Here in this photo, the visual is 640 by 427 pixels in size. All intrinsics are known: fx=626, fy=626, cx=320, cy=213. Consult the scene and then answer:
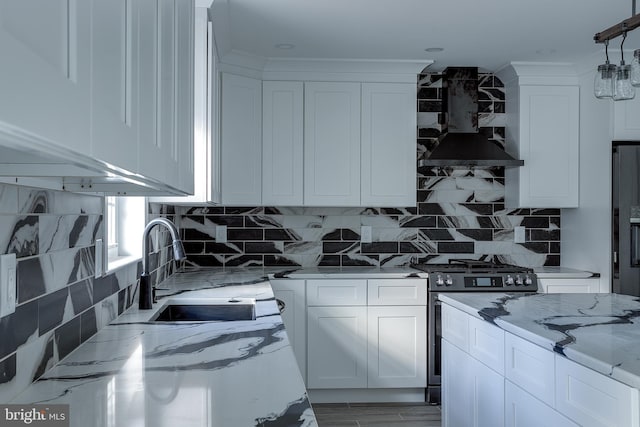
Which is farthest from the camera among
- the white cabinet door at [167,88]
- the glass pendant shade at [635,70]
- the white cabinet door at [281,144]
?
the white cabinet door at [281,144]

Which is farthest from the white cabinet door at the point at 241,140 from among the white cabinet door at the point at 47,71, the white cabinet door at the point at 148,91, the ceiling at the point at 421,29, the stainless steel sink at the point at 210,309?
the white cabinet door at the point at 47,71

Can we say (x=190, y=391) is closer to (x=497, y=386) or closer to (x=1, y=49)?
(x=1, y=49)

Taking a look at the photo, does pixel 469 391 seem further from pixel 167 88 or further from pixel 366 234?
pixel 366 234

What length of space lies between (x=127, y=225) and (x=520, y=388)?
1.90 metres

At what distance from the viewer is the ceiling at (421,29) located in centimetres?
337

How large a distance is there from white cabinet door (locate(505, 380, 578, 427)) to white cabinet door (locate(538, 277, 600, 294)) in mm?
2164

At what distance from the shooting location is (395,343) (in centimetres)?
436

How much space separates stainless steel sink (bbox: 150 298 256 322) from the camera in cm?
289

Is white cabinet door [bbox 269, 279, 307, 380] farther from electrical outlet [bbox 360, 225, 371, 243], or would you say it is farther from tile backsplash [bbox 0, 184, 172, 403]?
tile backsplash [bbox 0, 184, 172, 403]

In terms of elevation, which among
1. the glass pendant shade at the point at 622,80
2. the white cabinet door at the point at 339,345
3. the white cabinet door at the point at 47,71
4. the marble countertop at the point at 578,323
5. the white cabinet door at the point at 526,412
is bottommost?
the white cabinet door at the point at 339,345

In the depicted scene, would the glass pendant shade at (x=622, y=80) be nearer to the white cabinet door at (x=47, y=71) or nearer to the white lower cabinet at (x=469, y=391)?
the white lower cabinet at (x=469, y=391)

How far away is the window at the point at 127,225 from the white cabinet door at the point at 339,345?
65.4 inches

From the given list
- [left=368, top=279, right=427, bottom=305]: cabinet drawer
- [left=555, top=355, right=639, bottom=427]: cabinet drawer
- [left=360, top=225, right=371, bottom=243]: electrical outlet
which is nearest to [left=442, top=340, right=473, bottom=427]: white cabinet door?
[left=555, top=355, right=639, bottom=427]: cabinet drawer

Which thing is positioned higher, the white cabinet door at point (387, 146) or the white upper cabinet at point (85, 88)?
the white cabinet door at point (387, 146)
